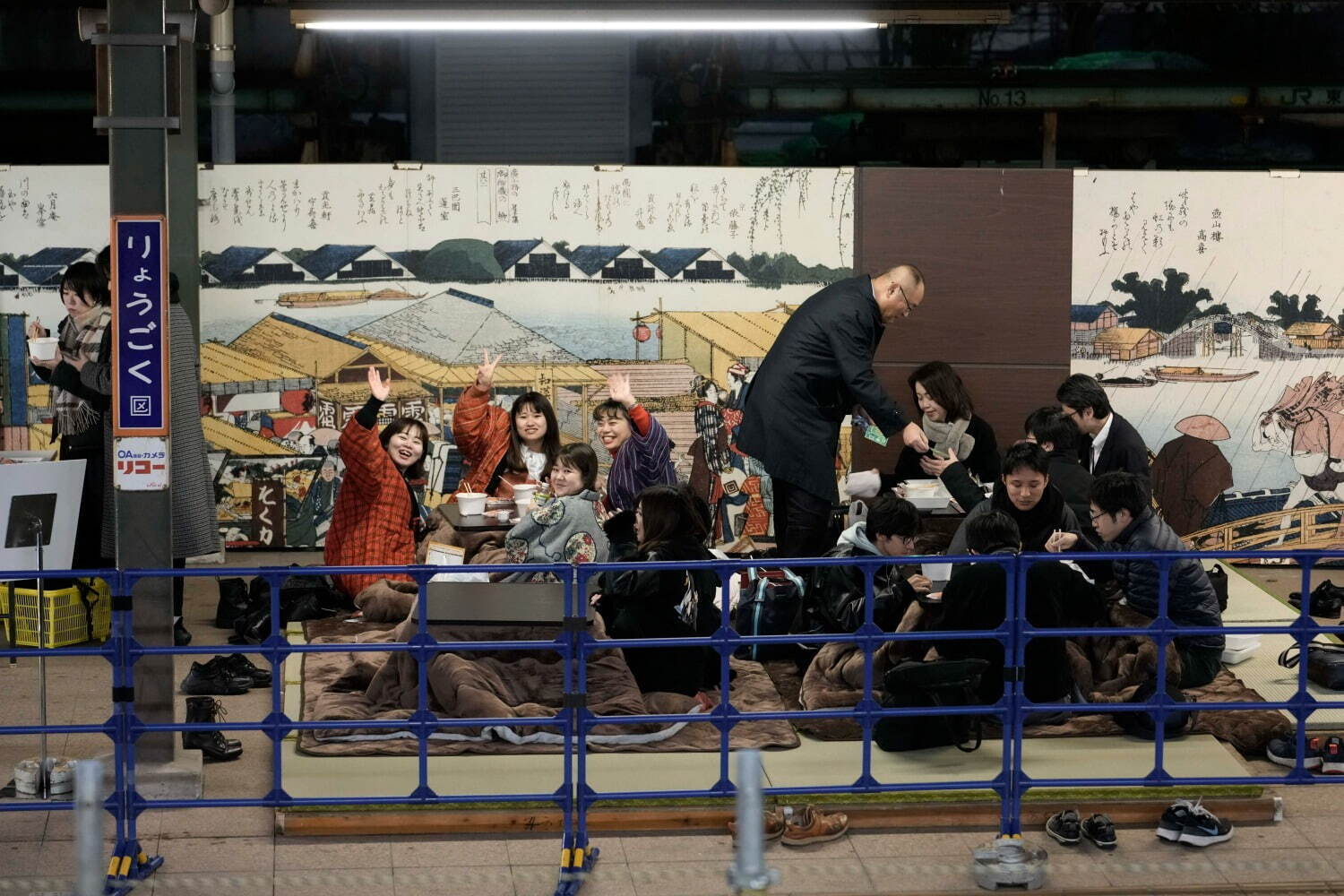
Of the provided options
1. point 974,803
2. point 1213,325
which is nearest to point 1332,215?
point 1213,325

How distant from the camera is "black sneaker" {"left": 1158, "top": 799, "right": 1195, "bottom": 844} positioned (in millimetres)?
6746

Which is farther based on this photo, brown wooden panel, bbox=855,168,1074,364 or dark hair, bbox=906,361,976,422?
brown wooden panel, bbox=855,168,1074,364

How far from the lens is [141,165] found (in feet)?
22.1

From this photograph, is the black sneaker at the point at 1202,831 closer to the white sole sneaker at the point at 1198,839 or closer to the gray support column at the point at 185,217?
the white sole sneaker at the point at 1198,839

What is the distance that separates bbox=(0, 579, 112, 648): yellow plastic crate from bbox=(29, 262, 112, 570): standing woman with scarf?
16cm

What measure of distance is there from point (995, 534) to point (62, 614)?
15.9ft

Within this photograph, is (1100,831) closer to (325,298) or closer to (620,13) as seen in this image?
(620,13)

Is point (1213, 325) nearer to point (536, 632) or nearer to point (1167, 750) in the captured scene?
point (1167, 750)

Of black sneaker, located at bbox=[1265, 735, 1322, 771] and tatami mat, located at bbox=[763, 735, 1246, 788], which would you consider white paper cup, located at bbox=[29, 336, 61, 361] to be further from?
black sneaker, located at bbox=[1265, 735, 1322, 771]

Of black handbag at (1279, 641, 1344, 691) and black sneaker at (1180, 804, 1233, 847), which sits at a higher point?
black handbag at (1279, 641, 1344, 691)

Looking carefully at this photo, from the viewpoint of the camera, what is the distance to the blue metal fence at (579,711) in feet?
20.7

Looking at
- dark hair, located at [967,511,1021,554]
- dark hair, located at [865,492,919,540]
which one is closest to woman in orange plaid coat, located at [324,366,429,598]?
dark hair, located at [865,492,919,540]

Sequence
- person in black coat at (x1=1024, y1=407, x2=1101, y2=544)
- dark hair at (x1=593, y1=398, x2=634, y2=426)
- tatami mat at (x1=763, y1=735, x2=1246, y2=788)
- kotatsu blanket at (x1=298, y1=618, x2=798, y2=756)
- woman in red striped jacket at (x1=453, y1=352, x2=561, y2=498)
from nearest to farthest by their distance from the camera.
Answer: tatami mat at (x1=763, y1=735, x2=1246, y2=788) → kotatsu blanket at (x1=298, y1=618, x2=798, y2=756) → person in black coat at (x1=1024, y1=407, x2=1101, y2=544) → dark hair at (x1=593, y1=398, x2=634, y2=426) → woman in red striped jacket at (x1=453, y1=352, x2=561, y2=498)

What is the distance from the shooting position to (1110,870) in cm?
653
